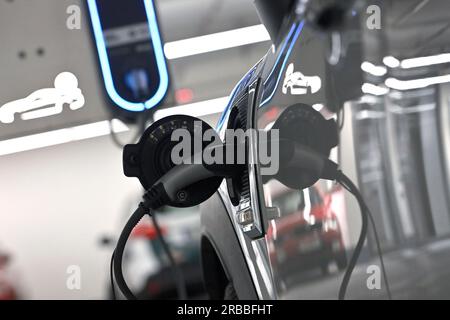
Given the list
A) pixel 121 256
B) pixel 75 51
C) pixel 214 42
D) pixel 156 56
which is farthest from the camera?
pixel 214 42

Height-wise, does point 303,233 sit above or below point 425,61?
below

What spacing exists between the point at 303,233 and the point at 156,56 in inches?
53.2

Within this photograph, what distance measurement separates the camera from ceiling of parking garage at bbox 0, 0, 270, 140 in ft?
15.9

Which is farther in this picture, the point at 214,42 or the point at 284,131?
the point at 214,42

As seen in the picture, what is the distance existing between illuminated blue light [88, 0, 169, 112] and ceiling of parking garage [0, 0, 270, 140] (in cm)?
245

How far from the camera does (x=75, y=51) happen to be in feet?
17.7

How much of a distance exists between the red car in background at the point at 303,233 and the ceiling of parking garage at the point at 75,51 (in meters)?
3.80

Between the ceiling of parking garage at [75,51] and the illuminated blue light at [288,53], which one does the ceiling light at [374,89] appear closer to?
the illuminated blue light at [288,53]

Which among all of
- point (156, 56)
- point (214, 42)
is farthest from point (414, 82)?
point (214, 42)

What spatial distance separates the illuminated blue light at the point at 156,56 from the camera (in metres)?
1.70

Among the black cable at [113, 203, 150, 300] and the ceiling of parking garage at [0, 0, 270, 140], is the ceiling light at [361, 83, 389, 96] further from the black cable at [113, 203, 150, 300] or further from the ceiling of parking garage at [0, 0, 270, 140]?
the ceiling of parking garage at [0, 0, 270, 140]

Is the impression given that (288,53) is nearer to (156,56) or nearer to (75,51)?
(156,56)

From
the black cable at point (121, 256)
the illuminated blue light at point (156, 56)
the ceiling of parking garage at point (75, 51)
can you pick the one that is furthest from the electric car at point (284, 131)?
the ceiling of parking garage at point (75, 51)

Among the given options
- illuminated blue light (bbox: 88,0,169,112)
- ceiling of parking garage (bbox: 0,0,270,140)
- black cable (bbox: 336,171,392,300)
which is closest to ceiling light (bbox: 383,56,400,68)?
black cable (bbox: 336,171,392,300)
